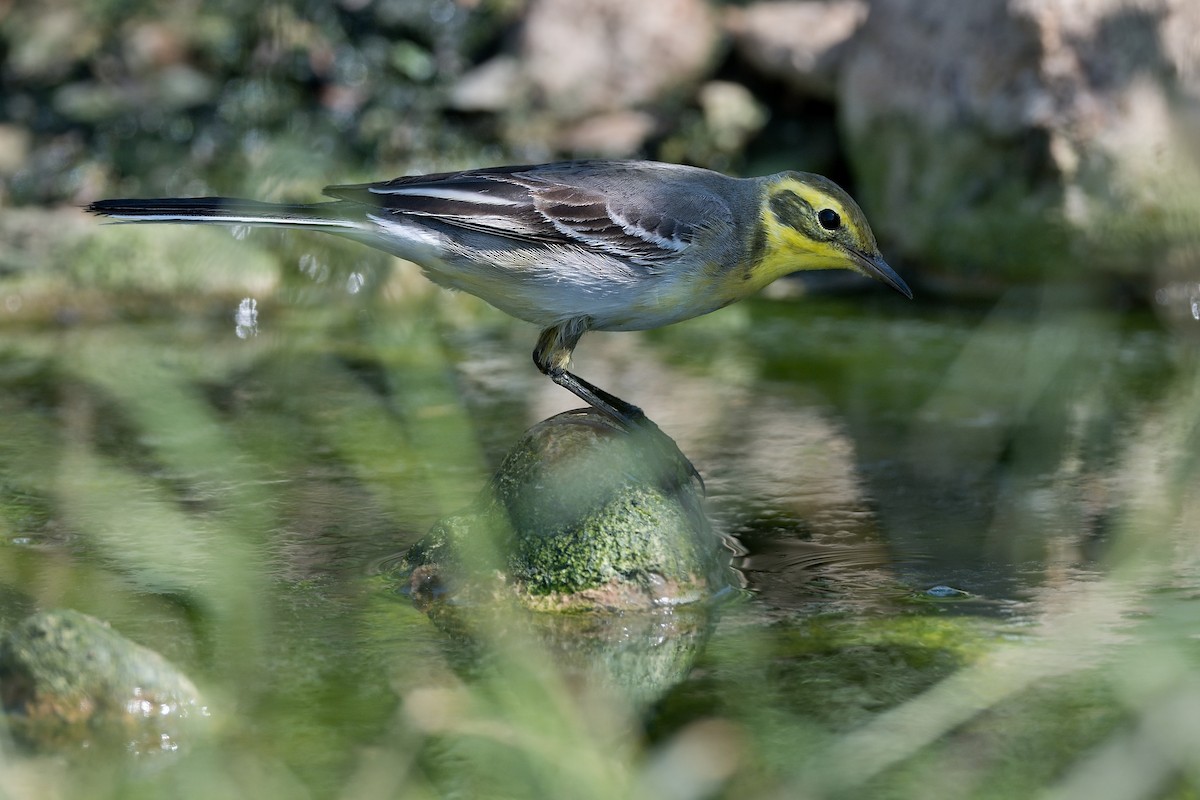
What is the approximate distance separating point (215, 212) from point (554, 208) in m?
1.37

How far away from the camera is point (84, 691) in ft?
13.8

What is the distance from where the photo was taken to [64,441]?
285 inches

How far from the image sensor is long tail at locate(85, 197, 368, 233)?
5.03 meters

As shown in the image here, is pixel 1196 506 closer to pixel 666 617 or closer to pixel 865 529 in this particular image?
pixel 865 529

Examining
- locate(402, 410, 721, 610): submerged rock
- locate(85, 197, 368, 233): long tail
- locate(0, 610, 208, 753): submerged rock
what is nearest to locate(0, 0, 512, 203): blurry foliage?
locate(85, 197, 368, 233): long tail

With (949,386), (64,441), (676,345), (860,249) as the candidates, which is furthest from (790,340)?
(64,441)

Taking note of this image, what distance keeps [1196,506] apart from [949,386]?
197 cm

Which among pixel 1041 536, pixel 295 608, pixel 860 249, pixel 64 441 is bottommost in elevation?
pixel 64 441

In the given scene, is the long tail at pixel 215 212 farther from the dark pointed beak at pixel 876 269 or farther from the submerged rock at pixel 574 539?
the dark pointed beak at pixel 876 269

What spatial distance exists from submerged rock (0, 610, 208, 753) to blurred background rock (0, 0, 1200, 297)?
6.12m

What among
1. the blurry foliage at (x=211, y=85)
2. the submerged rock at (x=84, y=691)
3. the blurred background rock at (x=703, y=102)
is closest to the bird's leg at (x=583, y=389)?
the submerged rock at (x=84, y=691)

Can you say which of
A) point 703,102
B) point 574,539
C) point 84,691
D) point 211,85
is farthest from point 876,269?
point 211,85

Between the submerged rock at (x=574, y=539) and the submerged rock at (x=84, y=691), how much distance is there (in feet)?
4.19

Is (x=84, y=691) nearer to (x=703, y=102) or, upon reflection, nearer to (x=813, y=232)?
(x=813, y=232)
